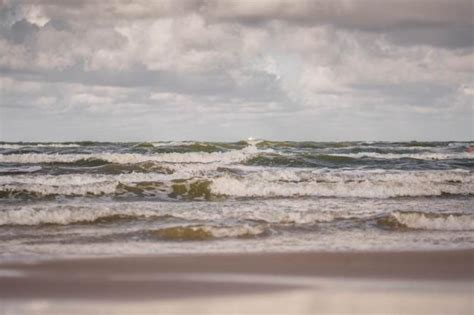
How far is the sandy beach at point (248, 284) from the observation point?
222 inches

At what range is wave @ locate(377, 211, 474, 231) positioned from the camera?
10.8 metres

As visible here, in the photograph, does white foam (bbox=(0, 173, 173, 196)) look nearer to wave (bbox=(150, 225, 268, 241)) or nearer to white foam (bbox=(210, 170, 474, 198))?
white foam (bbox=(210, 170, 474, 198))

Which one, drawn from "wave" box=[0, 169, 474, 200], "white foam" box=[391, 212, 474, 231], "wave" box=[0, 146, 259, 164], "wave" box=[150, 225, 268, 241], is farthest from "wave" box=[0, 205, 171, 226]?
"wave" box=[0, 146, 259, 164]

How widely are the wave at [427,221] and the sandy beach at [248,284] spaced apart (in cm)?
253

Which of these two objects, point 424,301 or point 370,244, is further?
point 370,244

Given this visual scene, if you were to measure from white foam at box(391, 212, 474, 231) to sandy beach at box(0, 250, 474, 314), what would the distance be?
2.57 m

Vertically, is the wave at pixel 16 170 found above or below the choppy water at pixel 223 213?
above

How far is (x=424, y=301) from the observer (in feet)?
18.9

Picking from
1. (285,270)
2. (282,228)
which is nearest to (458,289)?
(285,270)

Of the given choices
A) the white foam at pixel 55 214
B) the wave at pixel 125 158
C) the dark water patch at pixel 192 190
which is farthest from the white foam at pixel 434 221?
the wave at pixel 125 158

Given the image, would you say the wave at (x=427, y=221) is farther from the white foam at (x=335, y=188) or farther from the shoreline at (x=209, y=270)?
the white foam at (x=335, y=188)

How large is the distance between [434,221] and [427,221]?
4.9 inches

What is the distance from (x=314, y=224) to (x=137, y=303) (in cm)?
553

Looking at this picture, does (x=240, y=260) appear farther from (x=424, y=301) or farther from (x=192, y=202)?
(x=192, y=202)
